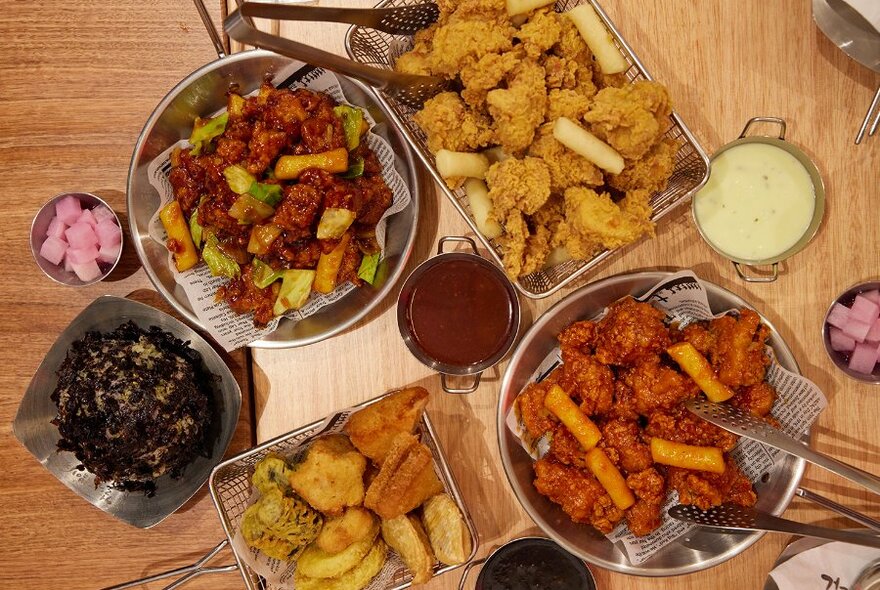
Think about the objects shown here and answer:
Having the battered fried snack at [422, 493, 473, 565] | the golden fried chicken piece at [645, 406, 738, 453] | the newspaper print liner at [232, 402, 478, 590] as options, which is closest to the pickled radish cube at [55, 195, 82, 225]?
the newspaper print liner at [232, 402, 478, 590]

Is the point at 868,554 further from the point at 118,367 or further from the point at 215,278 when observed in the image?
the point at 118,367

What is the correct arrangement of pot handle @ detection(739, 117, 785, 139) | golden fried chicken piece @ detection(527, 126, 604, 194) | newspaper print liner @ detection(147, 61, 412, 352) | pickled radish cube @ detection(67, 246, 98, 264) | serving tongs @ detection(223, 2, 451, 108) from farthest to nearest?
pickled radish cube @ detection(67, 246, 98, 264), newspaper print liner @ detection(147, 61, 412, 352), pot handle @ detection(739, 117, 785, 139), golden fried chicken piece @ detection(527, 126, 604, 194), serving tongs @ detection(223, 2, 451, 108)

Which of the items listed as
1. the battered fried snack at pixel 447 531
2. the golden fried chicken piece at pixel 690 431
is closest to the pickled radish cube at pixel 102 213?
the battered fried snack at pixel 447 531

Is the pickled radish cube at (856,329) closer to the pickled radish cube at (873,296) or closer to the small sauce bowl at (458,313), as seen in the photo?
the pickled radish cube at (873,296)

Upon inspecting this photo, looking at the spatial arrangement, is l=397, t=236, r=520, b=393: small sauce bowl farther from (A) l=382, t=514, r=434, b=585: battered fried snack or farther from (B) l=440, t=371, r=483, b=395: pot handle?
(A) l=382, t=514, r=434, b=585: battered fried snack

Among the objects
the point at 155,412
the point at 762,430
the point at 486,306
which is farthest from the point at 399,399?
the point at 762,430

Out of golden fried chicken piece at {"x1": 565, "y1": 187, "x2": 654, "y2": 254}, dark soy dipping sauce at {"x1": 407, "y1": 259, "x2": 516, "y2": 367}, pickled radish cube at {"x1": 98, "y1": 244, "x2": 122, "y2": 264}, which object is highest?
golden fried chicken piece at {"x1": 565, "y1": 187, "x2": 654, "y2": 254}
